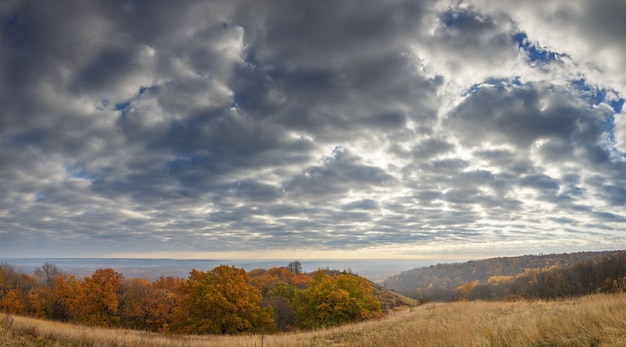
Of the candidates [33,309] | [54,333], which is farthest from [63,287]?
[54,333]

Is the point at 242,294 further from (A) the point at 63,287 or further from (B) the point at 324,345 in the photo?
(A) the point at 63,287

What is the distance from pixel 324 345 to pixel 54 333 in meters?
13.0

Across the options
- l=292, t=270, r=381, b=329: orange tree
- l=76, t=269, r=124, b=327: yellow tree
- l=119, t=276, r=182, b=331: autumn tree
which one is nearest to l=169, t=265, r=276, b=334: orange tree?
l=292, t=270, r=381, b=329: orange tree

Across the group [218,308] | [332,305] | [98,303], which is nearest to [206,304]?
[218,308]

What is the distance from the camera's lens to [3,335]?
514 inches

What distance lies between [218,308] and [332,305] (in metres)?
21.2

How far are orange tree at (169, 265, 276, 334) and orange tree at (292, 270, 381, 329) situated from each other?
870cm

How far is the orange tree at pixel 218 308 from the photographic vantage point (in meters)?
52.1

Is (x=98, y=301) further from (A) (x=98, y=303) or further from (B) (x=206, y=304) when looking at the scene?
(B) (x=206, y=304)

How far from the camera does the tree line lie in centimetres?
5306

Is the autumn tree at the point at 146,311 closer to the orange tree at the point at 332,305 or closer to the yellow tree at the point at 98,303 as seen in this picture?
the yellow tree at the point at 98,303

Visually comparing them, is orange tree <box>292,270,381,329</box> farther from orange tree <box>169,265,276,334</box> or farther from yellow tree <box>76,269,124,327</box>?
yellow tree <box>76,269,124,327</box>

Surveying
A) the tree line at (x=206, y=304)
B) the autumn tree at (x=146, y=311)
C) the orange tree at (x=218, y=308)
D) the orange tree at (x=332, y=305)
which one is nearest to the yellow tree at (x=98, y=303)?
the tree line at (x=206, y=304)

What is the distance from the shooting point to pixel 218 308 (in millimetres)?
52938
